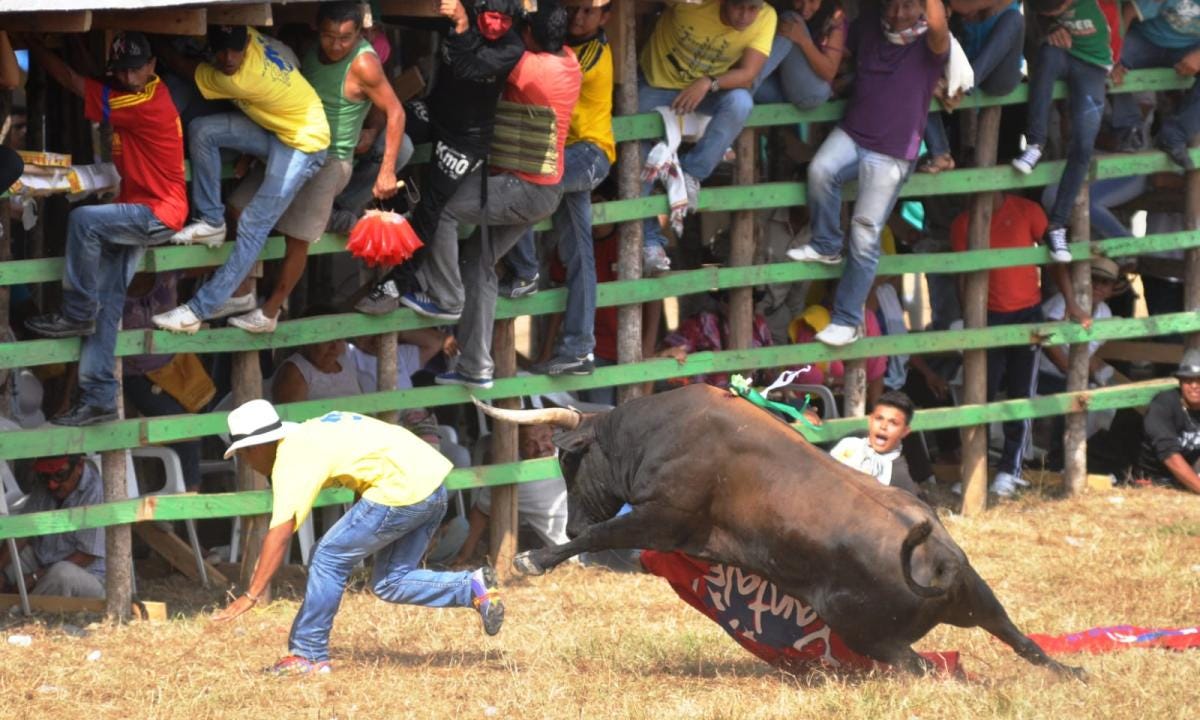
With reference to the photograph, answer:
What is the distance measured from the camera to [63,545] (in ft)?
33.7

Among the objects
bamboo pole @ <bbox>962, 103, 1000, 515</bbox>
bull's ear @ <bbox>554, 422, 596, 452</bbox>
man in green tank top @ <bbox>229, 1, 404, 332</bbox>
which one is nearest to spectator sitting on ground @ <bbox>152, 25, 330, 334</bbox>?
man in green tank top @ <bbox>229, 1, 404, 332</bbox>

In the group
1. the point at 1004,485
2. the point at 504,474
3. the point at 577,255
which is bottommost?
the point at 1004,485

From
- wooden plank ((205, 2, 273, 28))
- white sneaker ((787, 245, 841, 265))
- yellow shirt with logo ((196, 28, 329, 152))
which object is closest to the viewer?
wooden plank ((205, 2, 273, 28))

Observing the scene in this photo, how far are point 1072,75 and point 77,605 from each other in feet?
22.0

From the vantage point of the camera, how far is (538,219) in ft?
33.8

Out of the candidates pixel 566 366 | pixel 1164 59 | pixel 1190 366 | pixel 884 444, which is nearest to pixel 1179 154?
pixel 1164 59

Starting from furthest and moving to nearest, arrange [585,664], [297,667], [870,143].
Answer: [870,143], [585,664], [297,667]

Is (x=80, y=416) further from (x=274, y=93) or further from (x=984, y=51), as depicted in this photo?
(x=984, y=51)

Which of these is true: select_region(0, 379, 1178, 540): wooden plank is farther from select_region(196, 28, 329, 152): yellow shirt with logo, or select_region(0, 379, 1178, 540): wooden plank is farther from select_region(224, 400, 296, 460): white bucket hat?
select_region(196, 28, 329, 152): yellow shirt with logo

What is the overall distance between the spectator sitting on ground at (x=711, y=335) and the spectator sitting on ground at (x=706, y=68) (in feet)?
2.49

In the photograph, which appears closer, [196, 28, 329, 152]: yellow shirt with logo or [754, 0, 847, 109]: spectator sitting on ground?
[196, 28, 329, 152]: yellow shirt with logo

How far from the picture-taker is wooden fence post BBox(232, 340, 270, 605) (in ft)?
33.2

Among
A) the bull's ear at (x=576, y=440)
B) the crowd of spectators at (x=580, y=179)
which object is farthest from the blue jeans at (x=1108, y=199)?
the bull's ear at (x=576, y=440)

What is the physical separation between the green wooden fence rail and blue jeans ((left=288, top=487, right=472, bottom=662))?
159cm
